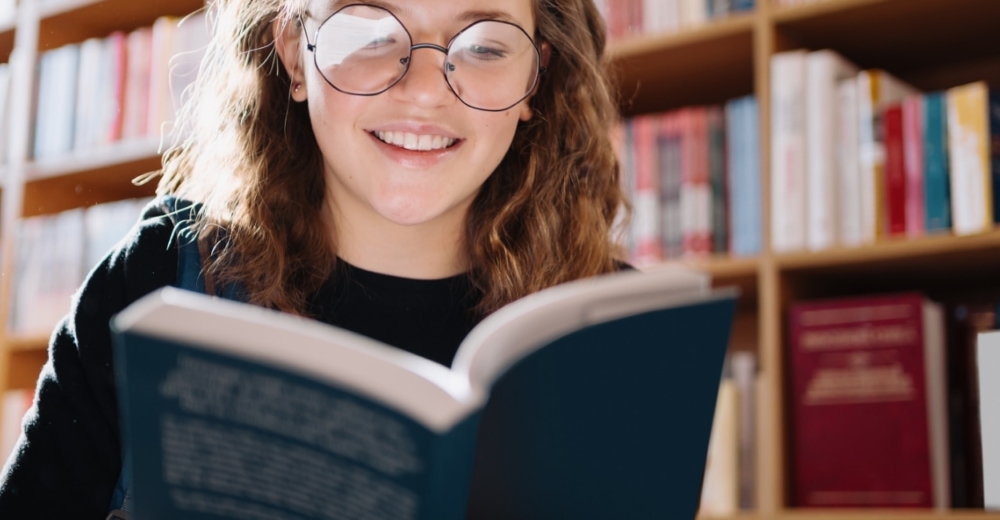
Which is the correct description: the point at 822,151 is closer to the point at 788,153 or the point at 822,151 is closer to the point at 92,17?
the point at 788,153

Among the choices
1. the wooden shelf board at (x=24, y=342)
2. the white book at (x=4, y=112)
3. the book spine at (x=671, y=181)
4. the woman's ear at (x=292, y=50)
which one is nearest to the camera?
the woman's ear at (x=292, y=50)

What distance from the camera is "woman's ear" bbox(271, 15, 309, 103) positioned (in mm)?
1231

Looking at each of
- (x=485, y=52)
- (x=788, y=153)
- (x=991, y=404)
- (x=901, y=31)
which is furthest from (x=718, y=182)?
(x=991, y=404)

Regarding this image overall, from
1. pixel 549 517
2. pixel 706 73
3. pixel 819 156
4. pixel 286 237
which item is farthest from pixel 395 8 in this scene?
pixel 706 73

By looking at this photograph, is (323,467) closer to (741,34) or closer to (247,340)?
(247,340)

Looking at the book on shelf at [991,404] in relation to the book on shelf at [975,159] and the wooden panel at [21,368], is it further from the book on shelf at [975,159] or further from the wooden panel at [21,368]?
the wooden panel at [21,368]

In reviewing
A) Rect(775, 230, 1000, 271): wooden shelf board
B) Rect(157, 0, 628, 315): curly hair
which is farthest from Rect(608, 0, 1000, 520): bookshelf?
Rect(157, 0, 628, 315): curly hair

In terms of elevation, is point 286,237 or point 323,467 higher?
point 286,237

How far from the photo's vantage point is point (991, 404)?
83 centimetres

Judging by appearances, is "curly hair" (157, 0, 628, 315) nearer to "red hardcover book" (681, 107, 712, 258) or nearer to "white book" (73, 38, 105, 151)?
"red hardcover book" (681, 107, 712, 258)

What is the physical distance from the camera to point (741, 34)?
1791 mm

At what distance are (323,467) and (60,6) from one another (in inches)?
78.5

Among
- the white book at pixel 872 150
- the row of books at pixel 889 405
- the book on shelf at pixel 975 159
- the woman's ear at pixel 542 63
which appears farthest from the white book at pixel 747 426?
the woman's ear at pixel 542 63

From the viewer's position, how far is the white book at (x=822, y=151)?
1641 millimetres
